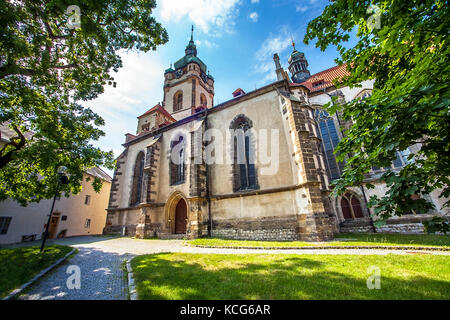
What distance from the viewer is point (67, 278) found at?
480 centimetres

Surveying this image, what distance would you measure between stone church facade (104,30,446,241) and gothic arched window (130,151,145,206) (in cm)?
10

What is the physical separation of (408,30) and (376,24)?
0.76 metres

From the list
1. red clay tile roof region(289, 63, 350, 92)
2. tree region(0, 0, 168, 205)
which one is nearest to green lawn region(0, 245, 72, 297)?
tree region(0, 0, 168, 205)

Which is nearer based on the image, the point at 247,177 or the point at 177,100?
the point at 247,177

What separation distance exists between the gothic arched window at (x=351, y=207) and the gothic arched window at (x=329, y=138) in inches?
78.9

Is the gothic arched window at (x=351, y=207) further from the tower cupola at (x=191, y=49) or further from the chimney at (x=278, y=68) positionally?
the tower cupola at (x=191, y=49)

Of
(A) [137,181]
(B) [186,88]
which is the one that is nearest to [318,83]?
(B) [186,88]

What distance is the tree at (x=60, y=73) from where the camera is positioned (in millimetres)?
6215

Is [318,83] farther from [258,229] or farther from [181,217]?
[181,217]

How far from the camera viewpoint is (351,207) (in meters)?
14.4

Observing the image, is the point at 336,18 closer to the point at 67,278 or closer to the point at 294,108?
the point at 294,108

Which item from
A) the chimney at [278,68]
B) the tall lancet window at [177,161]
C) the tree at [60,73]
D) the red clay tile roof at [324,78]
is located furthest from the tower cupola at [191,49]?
the tree at [60,73]

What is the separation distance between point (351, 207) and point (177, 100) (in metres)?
25.2
